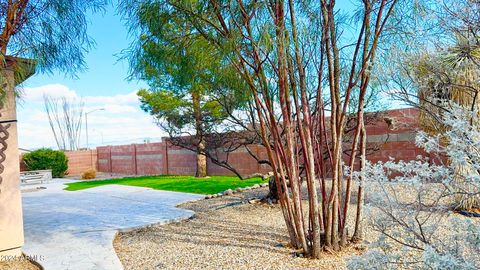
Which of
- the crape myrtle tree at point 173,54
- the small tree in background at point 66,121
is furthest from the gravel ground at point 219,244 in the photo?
the small tree in background at point 66,121

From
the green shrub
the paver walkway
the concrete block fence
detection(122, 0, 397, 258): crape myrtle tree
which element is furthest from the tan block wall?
detection(122, 0, 397, 258): crape myrtle tree

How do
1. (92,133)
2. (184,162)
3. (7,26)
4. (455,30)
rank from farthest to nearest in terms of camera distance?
(92,133) < (184,162) < (455,30) < (7,26)

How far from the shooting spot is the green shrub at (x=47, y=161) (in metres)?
19.6

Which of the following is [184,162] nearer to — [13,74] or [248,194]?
[248,194]

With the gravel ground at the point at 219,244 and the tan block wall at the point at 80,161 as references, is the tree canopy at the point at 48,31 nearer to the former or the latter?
the gravel ground at the point at 219,244

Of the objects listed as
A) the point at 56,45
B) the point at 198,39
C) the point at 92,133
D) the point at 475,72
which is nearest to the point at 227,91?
the point at 198,39

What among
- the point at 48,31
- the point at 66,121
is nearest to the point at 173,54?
the point at 48,31

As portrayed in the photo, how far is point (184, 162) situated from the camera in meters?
17.1

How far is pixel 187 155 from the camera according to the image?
16.9 meters

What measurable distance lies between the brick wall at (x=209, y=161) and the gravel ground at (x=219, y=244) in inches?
137

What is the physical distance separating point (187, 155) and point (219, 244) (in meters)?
12.2

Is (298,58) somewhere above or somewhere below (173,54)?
below

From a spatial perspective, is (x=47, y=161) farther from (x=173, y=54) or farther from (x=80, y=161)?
(x=173, y=54)

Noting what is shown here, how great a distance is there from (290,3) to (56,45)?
3.12m
